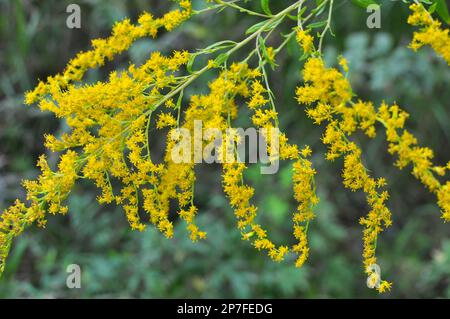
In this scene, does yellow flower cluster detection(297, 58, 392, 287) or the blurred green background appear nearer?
yellow flower cluster detection(297, 58, 392, 287)

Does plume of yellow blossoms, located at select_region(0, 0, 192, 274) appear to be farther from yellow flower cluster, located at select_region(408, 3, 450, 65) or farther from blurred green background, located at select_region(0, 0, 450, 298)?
blurred green background, located at select_region(0, 0, 450, 298)

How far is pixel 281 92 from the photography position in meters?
3.97

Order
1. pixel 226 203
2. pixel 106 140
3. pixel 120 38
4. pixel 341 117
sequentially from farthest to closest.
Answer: pixel 226 203 → pixel 120 38 → pixel 106 140 → pixel 341 117

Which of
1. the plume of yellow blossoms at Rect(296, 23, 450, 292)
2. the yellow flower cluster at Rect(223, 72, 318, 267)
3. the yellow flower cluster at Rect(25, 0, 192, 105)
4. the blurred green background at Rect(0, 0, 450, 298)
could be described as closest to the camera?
the plume of yellow blossoms at Rect(296, 23, 450, 292)

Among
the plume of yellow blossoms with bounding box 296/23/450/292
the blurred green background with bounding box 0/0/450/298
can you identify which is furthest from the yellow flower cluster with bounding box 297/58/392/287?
the blurred green background with bounding box 0/0/450/298

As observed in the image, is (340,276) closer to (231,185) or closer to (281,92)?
(281,92)

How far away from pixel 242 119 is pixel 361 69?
0.80 meters

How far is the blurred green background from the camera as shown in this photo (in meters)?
3.24

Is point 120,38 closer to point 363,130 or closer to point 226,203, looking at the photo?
point 363,130

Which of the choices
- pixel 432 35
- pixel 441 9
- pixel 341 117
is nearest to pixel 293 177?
pixel 341 117

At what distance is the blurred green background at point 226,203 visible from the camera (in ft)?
10.6

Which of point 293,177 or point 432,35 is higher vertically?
point 432,35

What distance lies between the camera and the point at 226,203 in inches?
142
